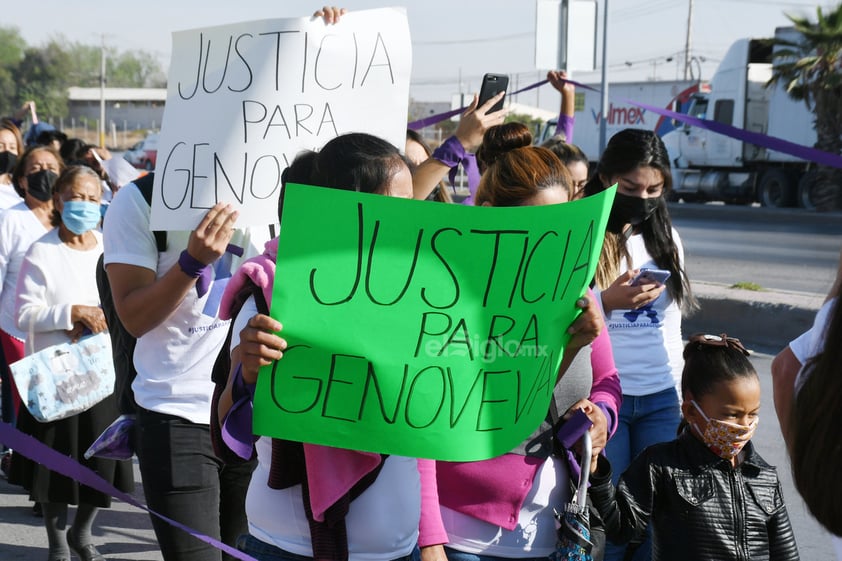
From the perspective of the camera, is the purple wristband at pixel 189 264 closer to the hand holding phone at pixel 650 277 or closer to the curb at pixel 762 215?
the hand holding phone at pixel 650 277

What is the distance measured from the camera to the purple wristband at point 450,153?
3654 millimetres

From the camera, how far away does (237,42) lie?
3.21 m

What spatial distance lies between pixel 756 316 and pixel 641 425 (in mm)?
5598

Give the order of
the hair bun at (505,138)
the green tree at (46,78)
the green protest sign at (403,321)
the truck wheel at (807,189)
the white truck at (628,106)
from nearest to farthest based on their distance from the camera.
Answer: the green protest sign at (403,321), the hair bun at (505,138), the truck wheel at (807,189), the white truck at (628,106), the green tree at (46,78)

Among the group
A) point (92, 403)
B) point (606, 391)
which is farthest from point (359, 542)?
point (92, 403)

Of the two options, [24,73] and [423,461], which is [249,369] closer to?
[423,461]

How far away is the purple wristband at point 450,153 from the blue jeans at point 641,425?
1.08 metres

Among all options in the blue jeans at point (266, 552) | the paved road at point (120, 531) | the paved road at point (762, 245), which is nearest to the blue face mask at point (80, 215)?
the paved road at point (120, 531)

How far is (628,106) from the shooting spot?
36219mm

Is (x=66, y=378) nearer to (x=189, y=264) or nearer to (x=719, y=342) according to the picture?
(x=189, y=264)

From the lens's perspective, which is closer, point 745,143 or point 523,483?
point 523,483

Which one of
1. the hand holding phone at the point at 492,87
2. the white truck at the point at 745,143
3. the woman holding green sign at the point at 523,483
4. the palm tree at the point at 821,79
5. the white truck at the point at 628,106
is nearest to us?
the woman holding green sign at the point at 523,483

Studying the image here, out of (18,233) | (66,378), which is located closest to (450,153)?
(66,378)

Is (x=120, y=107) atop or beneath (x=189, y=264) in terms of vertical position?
atop
